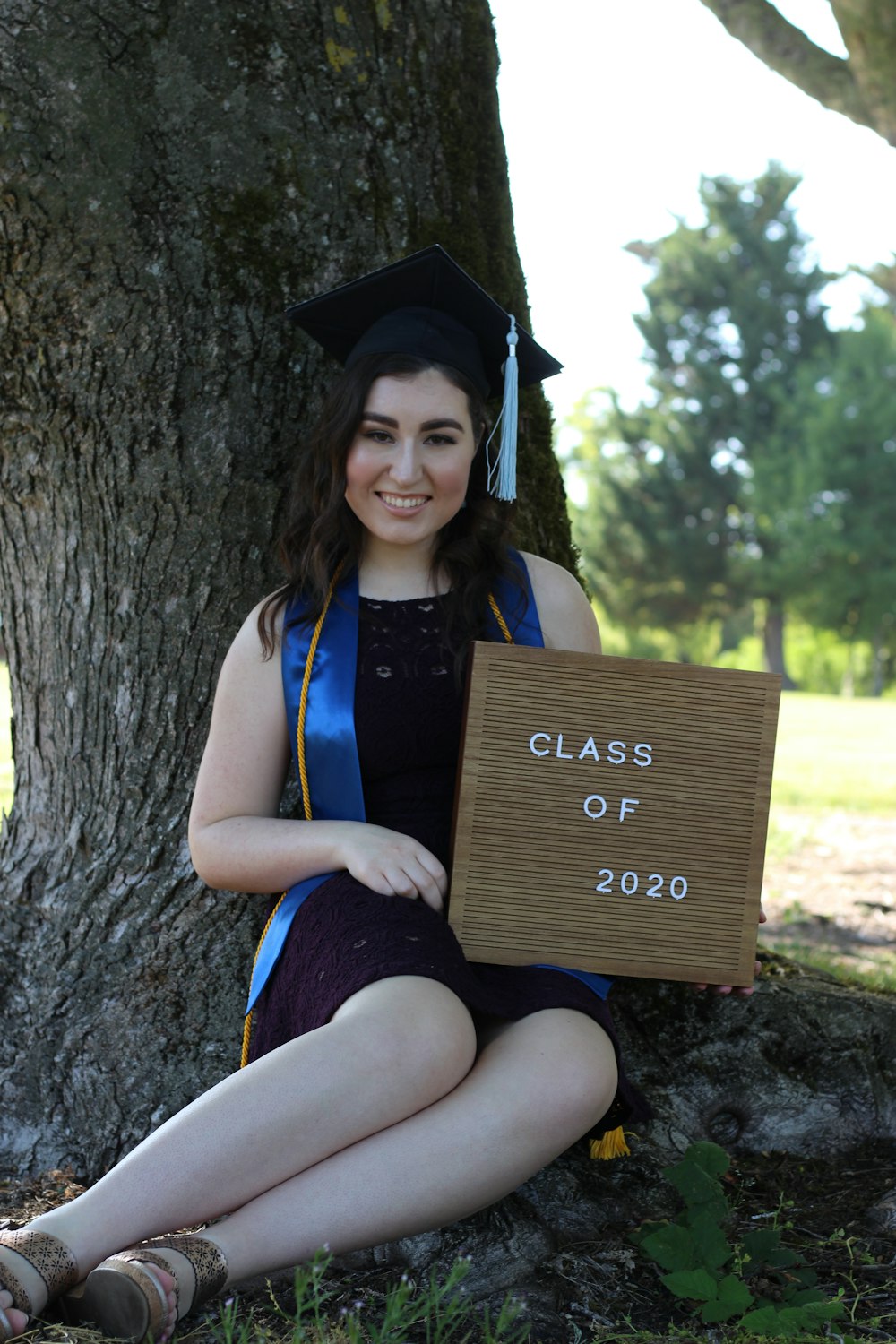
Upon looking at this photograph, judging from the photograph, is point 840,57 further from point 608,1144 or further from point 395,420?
point 608,1144

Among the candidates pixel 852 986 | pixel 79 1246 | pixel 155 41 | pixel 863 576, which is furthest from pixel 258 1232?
pixel 863 576

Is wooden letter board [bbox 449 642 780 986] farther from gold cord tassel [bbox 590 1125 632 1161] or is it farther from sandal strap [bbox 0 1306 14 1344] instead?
sandal strap [bbox 0 1306 14 1344]

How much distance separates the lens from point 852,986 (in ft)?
12.1

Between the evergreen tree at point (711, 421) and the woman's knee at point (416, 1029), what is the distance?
36.5 metres

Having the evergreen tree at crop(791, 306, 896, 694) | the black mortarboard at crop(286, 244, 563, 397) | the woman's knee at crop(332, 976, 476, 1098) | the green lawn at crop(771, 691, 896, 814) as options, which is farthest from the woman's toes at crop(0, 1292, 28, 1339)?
the evergreen tree at crop(791, 306, 896, 694)

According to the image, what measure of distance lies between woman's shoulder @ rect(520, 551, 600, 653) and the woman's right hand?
1.90ft

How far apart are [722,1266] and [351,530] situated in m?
1.67

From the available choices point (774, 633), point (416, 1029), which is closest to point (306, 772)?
point (416, 1029)

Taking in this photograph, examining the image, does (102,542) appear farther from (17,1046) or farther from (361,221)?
(17,1046)

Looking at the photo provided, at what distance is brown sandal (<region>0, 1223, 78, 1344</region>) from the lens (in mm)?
2088

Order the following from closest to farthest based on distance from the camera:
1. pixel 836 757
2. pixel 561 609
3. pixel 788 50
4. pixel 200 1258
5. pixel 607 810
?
pixel 200 1258 → pixel 607 810 → pixel 561 609 → pixel 788 50 → pixel 836 757

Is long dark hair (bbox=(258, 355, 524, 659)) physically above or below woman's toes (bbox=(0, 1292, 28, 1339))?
above

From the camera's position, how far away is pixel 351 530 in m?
2.93

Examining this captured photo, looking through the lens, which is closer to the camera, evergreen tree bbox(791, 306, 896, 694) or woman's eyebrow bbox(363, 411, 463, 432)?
woman's eyebrow bbox(363, 411, 463, 432)
